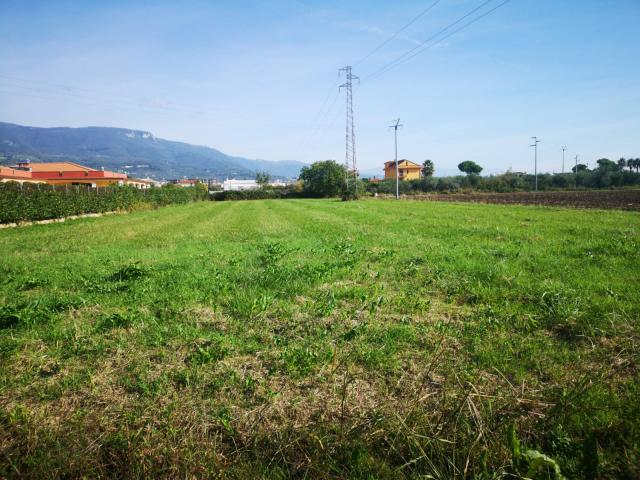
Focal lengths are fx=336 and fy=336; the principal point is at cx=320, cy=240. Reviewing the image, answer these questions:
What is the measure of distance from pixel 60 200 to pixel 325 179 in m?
60.3

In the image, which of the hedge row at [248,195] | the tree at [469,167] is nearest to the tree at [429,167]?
the tree at [469,167]

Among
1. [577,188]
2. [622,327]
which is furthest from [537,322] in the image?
[577,188]

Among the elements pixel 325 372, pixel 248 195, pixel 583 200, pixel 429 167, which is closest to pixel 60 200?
pixel 325 372

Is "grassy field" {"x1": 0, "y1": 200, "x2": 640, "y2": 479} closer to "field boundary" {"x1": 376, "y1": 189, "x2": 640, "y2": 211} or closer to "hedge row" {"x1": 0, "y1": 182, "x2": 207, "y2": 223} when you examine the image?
"hedge row" {"x1": 0, "y1": 182, "x2": 207, "y2": 223}

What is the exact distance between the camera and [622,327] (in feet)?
13.3

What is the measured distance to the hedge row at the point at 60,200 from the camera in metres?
20.5

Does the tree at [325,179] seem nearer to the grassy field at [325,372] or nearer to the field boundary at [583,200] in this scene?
the field boundary at [583,200]

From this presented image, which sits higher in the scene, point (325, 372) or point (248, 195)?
point (248, 195)

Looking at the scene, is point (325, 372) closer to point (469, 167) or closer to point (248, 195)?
point (248, 195)

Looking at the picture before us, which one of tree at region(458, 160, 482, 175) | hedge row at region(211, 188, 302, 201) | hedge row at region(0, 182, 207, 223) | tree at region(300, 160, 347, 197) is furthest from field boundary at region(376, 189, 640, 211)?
tree at region(458, 160, 482, 175)

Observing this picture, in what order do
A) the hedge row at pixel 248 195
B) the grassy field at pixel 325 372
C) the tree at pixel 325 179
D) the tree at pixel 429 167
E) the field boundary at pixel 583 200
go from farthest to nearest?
the tree at pixel 429 167
the hedge row at pixel 248 195
the tree at pixel 325 179
the field boundary at pixel 583 200
the grassy field at pixel 325 372

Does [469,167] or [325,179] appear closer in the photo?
[325,179]

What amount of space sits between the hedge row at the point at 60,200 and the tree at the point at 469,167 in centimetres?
15426

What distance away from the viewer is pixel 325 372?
3.34 m
